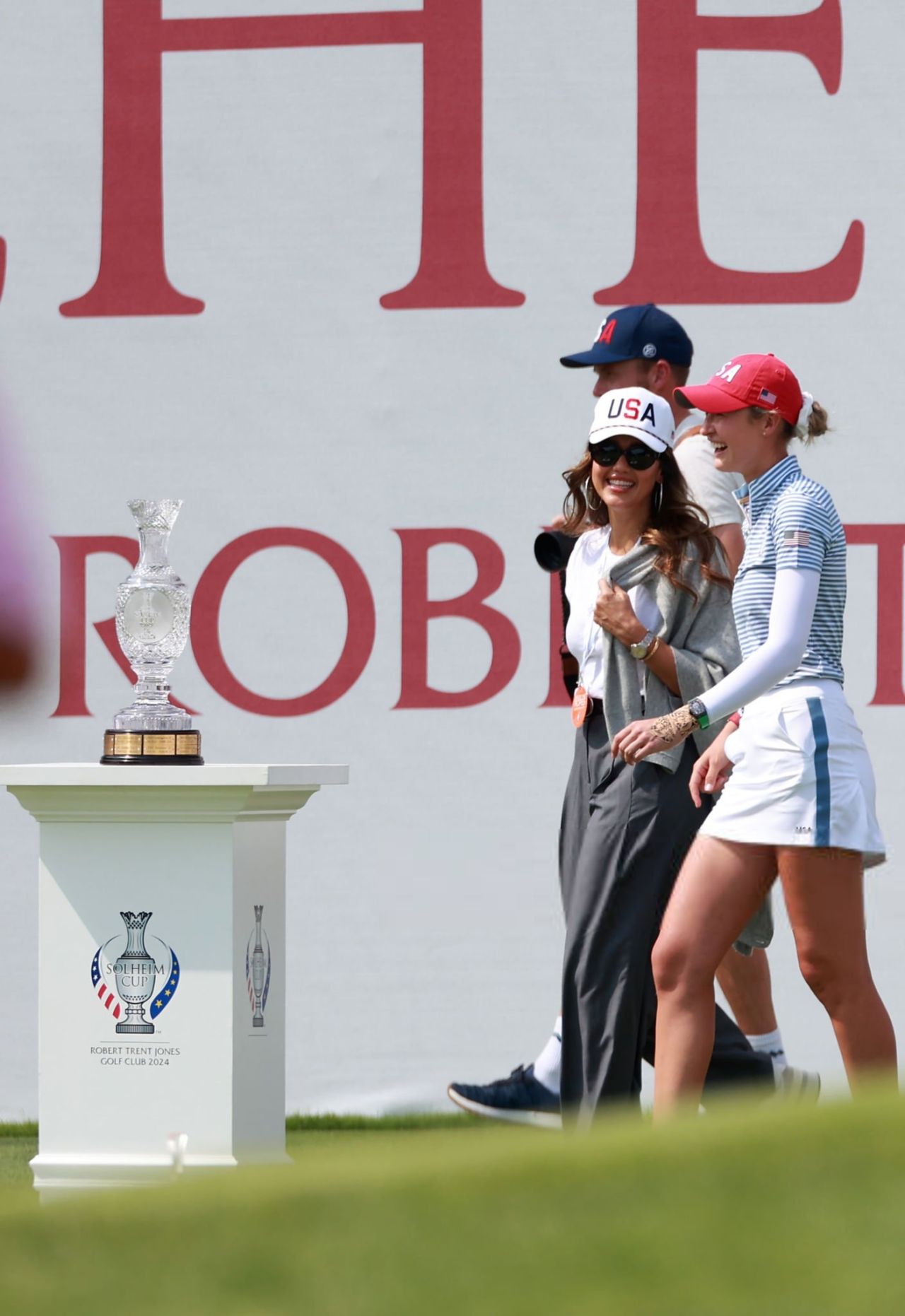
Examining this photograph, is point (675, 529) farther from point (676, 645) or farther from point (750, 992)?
point (750, 992)

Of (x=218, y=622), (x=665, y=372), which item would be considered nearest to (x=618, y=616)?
(x=665, y=372)

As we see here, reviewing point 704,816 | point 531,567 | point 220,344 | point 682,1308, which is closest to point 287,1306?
point 682,1308

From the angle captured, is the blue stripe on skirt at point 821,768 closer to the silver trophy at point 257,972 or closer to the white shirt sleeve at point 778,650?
the white shirt sleeve at point 778,650

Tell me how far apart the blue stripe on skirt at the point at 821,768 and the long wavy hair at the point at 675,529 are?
39 cm

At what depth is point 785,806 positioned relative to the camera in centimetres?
302

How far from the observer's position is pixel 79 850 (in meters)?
3.25

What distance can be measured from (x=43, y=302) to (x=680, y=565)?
1979 millimetres

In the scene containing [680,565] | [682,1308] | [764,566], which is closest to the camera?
[682,1308]

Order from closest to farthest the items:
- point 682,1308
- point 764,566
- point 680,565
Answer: point 682,1308 < point 764,566 < point 680,565

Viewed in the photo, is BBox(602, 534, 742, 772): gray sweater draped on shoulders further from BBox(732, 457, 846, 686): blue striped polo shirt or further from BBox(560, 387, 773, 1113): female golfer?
BBox(732, 457, 846, 686): blue striped polo shirt

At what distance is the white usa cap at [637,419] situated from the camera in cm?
338

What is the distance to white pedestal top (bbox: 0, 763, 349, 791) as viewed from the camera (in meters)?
3.15

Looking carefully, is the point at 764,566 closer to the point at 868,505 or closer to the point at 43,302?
the point at 868,505

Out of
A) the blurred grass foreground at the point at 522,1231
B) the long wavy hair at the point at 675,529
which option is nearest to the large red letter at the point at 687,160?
the long wavy hair at the point at 675,529
